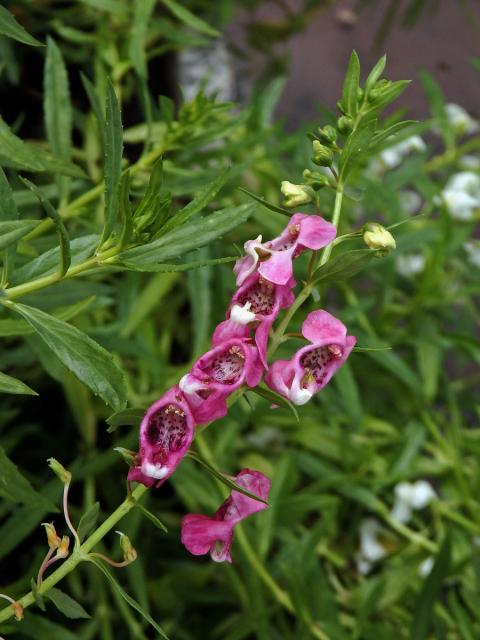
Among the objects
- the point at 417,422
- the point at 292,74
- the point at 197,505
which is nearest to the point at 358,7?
the point at 292,74

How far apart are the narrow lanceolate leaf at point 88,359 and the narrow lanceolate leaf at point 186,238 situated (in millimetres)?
51

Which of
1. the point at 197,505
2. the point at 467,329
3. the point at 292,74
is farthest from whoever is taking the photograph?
the point at 292,74

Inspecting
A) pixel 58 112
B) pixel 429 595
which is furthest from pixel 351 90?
pixel 429 595

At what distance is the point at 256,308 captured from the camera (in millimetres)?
470

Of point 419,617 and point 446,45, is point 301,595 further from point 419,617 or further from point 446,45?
point 446,45

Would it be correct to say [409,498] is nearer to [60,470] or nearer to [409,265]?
[409,265]

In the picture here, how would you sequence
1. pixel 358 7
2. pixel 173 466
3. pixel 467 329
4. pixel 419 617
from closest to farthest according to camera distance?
pixel 173 466, pixel 419 617, pixel 467 329, pixel 358 7

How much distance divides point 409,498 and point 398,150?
0.43 metres

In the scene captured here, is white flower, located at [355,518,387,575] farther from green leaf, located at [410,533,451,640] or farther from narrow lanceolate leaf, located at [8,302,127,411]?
narrow lanceolate leaf, located at [8,302,127,411]

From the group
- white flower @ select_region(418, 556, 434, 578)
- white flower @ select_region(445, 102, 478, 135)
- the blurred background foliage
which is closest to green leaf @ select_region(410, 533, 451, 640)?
the blurred background foliage

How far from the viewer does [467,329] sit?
45.6 inches

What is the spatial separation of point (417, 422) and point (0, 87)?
604 mm

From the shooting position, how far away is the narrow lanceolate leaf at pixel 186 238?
1.65ft

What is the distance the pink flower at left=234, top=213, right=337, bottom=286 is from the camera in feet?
1.51
